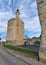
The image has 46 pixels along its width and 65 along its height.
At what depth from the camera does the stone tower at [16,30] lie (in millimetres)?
69938

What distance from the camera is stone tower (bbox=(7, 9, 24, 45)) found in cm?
6994

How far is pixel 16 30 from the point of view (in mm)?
73375

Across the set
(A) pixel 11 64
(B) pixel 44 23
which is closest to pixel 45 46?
(B) pixel 44 23

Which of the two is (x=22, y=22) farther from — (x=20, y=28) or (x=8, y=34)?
(x=8, y=34)

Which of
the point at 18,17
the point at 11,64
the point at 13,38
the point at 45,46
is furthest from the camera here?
the point at 18,17

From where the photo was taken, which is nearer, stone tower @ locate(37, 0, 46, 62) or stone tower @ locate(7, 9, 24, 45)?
stone tower @ locate(37, 0, 46, 62)

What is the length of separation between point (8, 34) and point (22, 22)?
27.0 feet

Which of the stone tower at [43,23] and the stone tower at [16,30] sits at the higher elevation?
the stone tower at [16,30]

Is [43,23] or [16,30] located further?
[16,30]

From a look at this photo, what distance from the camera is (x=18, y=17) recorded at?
75000 millimetres

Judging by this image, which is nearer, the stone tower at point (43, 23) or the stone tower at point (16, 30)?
the stone tower at point (43, 23)

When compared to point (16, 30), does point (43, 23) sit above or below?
below

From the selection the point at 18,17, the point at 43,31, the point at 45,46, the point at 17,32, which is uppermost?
the point at 18,17

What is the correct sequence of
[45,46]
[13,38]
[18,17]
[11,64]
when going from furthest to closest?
[18,17] < [13,38] < [45,46] < [11,64]
